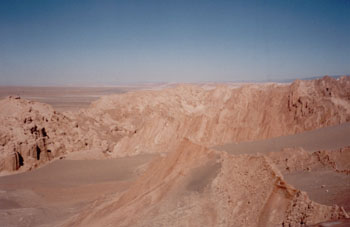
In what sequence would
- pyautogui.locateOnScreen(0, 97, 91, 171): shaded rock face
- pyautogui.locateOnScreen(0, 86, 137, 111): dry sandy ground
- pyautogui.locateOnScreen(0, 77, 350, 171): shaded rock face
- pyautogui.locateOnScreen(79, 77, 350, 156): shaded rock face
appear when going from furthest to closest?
pyautogui.locateOnScreen(0, 86, 137, 111): dry sandy ground → pyautogui.locateOnScreen(79, 77, 350, 156): shaded rock face → pyautogui.locateOnScreen(0, 77, 350, 171): shaded rock face → pyautogui.locateOnScreen(0, 97, 91, 171): shaded rock face

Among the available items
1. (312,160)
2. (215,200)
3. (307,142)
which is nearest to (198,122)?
(307,142)

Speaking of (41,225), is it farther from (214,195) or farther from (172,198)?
(214,195)

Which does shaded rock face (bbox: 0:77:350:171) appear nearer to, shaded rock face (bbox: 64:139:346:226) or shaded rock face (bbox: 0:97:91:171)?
shaded rock face (bbox: 0:97:91:171)

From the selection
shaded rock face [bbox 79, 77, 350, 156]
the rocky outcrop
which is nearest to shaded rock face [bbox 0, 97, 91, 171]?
shaded rock face [bbox 79, 77, 350, 156]

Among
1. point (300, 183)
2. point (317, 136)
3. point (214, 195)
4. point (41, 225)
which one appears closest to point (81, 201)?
point (41, 225)

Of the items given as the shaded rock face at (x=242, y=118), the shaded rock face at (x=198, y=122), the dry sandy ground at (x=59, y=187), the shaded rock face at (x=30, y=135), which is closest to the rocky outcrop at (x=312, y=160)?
the dry sandy ground at (x=59, y=187)
